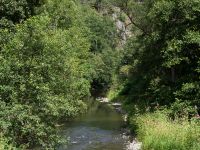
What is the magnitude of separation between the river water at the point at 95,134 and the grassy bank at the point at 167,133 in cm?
256

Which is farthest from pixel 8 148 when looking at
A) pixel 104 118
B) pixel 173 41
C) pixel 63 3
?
pixel 63 3

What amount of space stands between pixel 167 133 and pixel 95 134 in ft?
46.3

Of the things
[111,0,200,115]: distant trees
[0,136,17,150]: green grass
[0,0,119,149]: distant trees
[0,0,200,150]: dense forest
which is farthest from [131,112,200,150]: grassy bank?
[0,136,17,150]: green grass

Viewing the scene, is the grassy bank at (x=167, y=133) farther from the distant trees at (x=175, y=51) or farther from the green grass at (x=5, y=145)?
the green grass at (x=5, y=145)

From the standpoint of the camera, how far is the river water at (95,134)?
29109 mm

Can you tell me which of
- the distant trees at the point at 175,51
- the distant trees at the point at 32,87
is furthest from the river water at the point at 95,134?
the distant trees at the point at 175,51

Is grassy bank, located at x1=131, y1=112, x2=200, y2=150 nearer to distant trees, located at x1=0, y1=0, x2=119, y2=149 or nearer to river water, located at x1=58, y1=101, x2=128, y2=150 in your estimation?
river water, located at x1=58, y1=101, x2=128, y2=150

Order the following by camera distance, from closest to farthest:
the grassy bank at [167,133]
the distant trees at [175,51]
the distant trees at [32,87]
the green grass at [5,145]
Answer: the grassy bank at [167,133] → the green grass at [5,145] → the distant trees at [32,87] → the distant trees at [175,51]

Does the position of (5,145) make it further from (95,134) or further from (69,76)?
(95,134)

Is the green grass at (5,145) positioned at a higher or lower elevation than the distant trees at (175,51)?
lower

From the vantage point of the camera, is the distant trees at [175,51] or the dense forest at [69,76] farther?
the distant trees at [175,51]

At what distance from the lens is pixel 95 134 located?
35375 millimetres

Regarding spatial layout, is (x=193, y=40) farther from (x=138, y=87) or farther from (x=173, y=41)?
(x=138, y=87)

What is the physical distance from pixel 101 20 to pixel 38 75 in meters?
109
